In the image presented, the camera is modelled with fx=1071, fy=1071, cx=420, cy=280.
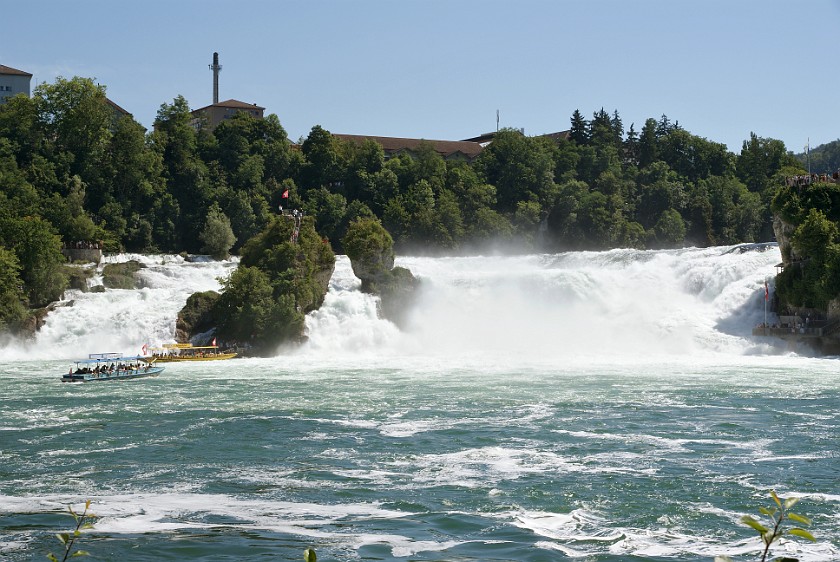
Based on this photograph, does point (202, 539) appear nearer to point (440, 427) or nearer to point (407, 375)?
point (440, 427)

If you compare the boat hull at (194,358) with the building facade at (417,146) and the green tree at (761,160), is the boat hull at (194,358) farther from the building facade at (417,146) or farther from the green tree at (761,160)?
the green tree at (761,160)

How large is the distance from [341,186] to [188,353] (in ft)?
126

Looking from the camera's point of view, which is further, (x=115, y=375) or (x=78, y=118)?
(x=78, y=118)

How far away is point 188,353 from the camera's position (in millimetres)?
46875

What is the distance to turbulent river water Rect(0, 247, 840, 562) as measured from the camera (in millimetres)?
16562

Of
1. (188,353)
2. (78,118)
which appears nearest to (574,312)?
(188,353)

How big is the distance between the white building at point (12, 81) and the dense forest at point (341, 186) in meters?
9.97

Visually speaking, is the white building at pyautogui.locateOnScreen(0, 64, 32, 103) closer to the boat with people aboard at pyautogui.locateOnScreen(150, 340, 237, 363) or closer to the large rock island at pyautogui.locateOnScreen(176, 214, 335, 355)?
the large rock island at pyautogui.locateOnScreen(176, 214, 335, 355)

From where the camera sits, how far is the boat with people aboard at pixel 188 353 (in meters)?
A: 44.6

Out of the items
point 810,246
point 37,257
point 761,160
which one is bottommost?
point 37,257

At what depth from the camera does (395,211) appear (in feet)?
259

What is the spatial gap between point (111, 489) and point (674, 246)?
226 ft

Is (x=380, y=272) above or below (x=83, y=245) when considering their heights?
below

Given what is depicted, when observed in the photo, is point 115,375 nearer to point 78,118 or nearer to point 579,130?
point 78,118
